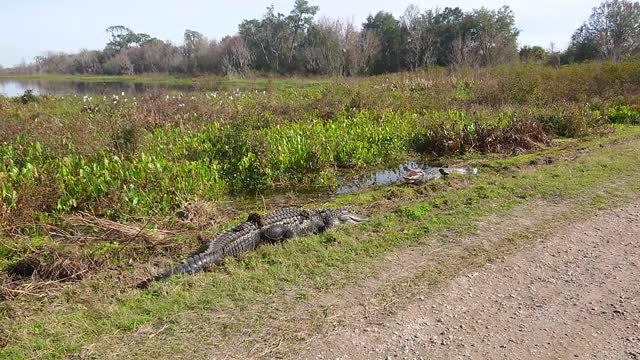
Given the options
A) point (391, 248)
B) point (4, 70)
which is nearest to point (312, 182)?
point (391, 248)

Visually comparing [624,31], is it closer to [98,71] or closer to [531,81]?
[531,81]

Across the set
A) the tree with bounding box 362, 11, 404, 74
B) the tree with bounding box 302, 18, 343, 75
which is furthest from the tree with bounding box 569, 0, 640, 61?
the tree with bounding box 302, 18, 343, 75

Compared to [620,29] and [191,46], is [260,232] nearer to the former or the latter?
[620,29]

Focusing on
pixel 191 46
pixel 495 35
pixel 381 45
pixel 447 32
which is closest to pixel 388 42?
pixel 381 45

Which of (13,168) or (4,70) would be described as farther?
(4,70)

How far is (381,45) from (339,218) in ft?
138

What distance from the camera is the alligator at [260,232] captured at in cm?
470

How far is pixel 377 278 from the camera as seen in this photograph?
446cm

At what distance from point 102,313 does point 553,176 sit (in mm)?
7245

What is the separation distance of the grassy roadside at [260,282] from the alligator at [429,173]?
83cm

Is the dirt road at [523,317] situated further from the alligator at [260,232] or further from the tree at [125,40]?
the tree at [125,40]

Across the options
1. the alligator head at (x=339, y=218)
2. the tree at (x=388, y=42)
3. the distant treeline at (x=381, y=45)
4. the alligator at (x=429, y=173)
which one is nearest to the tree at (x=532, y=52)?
the distant treeline at (x=381, y=45)

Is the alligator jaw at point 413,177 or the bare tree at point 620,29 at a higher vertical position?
the bare tree at point 620,29

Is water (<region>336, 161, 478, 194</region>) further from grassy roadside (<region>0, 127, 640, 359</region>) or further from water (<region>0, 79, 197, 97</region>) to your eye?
water (<region>0, 79, 197, 97</region>)
